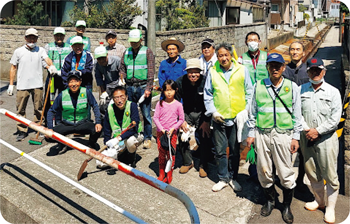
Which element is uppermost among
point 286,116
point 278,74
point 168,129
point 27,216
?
point 278,74

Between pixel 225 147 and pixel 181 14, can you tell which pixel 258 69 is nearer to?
pixel 225 147

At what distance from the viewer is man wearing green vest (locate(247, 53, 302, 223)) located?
4035 mm

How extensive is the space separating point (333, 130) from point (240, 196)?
1434 millimetres

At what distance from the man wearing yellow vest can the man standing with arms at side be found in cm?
61

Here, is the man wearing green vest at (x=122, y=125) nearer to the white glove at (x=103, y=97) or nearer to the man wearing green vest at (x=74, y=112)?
the man wearing green vest at (x=74, y=112)

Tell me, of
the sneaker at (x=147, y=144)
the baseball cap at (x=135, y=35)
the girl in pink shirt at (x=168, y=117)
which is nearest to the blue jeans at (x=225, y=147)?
the girl in pink shirt at (x=168, y=117)

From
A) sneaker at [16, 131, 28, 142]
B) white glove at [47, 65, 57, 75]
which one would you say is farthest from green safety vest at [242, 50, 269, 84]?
sneaker at [16, 131, 28, 142]

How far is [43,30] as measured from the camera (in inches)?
445

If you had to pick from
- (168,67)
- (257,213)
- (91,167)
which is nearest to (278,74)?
(257,213)

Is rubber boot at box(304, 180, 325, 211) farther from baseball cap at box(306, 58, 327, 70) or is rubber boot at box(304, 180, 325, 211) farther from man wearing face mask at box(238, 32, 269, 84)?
man wearing face mask at box(238, 32, 269, 84)

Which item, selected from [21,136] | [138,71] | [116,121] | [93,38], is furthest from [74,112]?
[93,38]

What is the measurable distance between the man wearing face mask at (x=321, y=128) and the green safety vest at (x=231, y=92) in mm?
797

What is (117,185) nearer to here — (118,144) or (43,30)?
(118,144)

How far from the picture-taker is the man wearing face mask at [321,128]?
13.1 feet
